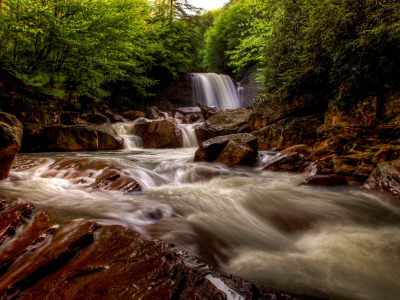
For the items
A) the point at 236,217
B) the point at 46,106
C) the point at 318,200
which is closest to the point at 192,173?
the point at 236,217

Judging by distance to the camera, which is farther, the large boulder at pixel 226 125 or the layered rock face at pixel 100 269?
the large boulder at pixel 226 125

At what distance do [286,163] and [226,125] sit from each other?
5.26m

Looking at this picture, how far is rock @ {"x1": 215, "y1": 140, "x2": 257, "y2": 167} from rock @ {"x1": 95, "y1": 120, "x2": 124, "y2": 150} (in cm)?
567

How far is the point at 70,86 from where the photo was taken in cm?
1043

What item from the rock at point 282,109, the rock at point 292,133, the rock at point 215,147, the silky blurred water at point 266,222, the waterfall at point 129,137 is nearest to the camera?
the silky blurred water at point 266,222

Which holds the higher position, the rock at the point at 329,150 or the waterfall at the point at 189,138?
the rock at the point at 329,150

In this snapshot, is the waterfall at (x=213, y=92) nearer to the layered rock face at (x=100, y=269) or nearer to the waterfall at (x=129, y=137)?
the waterfall at (x=129, y=137)

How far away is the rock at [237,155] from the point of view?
5.98 m

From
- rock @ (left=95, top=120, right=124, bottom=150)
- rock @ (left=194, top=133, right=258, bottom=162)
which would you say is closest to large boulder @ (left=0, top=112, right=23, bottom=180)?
rock @ (left=194, top=133, right=258, bottom=162)

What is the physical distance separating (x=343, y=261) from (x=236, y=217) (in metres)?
1.58

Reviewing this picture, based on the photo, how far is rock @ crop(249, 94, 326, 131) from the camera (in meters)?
7.83

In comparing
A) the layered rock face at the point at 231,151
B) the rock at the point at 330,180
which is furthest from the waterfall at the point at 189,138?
the rock at the point at 330,180

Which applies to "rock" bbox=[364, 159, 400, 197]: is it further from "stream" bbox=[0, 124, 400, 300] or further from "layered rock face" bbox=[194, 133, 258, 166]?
"layered rock face" bbox=[194, 133, 258, 166]

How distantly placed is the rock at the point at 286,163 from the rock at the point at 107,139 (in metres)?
7.07
